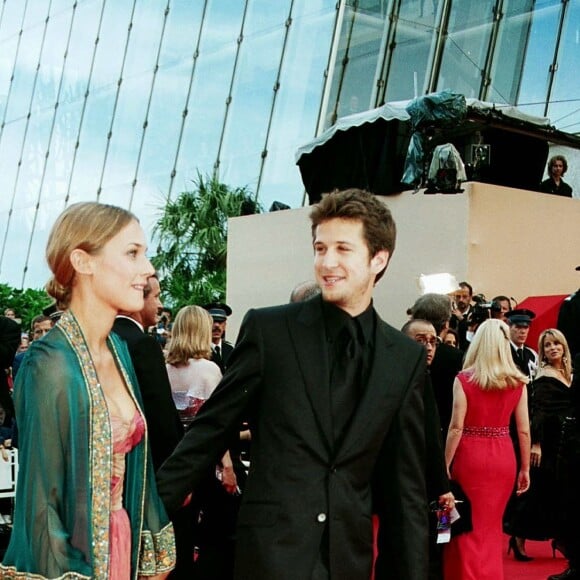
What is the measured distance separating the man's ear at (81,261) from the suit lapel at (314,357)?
79 cm

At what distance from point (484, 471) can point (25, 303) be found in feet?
56.1

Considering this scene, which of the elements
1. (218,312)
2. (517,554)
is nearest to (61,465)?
(517,554)

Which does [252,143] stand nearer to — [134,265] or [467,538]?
[467,538]

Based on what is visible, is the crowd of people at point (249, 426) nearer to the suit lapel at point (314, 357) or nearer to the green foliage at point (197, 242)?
the suit lapel at point (314, 357)

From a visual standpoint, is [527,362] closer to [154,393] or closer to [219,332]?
[219,332]

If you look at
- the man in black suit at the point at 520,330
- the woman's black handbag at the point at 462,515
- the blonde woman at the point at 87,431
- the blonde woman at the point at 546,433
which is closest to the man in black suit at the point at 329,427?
the blonde woman at the point at 87,431

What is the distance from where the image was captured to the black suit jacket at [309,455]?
3223 millimetres

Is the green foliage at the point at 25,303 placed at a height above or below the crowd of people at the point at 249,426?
above

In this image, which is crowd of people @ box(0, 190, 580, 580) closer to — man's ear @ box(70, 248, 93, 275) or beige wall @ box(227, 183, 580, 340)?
man's ear @ box(70, 248, 93, 275)

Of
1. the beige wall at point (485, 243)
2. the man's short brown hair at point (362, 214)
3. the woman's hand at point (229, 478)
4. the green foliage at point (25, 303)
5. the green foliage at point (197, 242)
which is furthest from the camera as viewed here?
the green foliage at point (25, 303)

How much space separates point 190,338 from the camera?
6.06 metres

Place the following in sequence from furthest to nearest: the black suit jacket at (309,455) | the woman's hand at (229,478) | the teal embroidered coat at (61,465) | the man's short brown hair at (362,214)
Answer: the woman's hand at (229,478)
the man's short brown hair at (362,214)
the black suit jacket at (309,455)
the teal embroidered coat at (61,465)

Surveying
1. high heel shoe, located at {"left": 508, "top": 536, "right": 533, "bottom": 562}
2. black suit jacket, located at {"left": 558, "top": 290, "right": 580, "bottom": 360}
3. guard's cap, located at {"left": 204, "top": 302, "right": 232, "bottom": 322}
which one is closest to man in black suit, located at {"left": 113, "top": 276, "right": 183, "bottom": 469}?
high heel shoe, located at {"left": 508, "top": 536, "right": 533, "bottom": 562}

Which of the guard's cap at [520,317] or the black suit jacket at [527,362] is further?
the guard's cap at [520,317]
